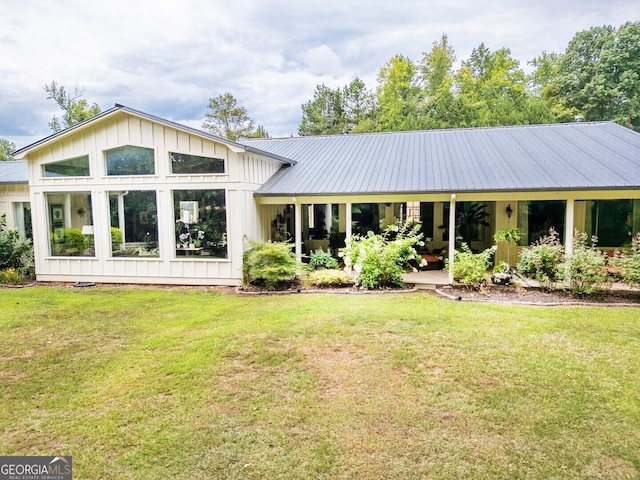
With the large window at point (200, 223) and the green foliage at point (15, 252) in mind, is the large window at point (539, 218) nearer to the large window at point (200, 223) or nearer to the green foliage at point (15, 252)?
the large window at point (200, 223)

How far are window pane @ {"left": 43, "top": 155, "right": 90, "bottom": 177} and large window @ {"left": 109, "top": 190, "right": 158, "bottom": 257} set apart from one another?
3.51 feet

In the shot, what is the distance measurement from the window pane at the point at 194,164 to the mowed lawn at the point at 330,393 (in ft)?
13.6

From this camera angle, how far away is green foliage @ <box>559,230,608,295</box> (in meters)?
8.35

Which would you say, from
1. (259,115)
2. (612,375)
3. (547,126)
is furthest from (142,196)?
(259,115)

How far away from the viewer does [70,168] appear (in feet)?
35.7

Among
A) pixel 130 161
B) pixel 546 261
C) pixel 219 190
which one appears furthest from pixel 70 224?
pixel 546 261

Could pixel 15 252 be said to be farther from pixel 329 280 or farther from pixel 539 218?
pixel 539 218

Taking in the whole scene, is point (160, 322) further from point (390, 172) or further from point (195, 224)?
point (390, 172)

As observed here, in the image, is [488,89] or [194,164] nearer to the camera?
[194,164]

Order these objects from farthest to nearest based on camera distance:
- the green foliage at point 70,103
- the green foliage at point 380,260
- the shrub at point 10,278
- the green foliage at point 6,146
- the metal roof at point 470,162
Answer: the green foliage at point 6,146, the green foliage at point 70,103, the shrub at point 10,278, the metal roof at point 470,162, the green foliage at point 380,260

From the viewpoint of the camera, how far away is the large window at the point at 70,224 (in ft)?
35.8

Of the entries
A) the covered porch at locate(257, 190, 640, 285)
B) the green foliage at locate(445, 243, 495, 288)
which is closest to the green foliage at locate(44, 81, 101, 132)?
the covered porch at locate(257, 190, 640, 285)

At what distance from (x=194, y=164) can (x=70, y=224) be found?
408cm

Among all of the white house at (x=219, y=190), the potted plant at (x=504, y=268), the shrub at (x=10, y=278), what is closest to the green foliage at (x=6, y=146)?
the white house at (x=219, y=190)
